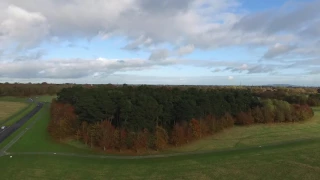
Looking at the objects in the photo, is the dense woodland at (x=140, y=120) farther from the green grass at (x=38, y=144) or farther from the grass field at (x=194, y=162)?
the grass field at (x=194, y=162)

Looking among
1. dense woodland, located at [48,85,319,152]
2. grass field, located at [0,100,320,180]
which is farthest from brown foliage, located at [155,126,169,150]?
grass field, located at [0,100,320,180]

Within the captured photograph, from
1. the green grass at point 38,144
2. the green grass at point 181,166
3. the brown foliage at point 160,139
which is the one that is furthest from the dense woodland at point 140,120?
the green grass at point 181,166

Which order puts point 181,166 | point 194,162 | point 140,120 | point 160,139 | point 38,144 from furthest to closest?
point 140,120, point 38,144, point 160,139, point 194,162, point 181,166

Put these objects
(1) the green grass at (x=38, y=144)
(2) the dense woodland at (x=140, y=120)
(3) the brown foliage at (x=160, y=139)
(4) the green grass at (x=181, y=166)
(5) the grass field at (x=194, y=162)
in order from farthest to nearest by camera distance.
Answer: (2) the dense woodland at (x=140, y=120) < (3) the brown foliage at (x=160, y=139) < (1) the green grass at (x=38, y=144) < (5) the grass field at (x=194, y=162) < (4) the green grass at (x=181, y=166)

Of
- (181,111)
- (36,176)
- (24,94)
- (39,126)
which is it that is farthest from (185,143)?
(24,94)

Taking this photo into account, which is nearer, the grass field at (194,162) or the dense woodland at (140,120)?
the grass field at (194,162)

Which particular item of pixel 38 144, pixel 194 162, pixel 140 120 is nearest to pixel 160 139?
pixel 140 120

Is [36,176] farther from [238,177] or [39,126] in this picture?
[39,126]

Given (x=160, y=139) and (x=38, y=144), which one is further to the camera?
(x=38, y=144)

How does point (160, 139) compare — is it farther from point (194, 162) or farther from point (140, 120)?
point (194, 162)

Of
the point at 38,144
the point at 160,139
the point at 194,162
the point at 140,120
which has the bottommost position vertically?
the point at 194,162
